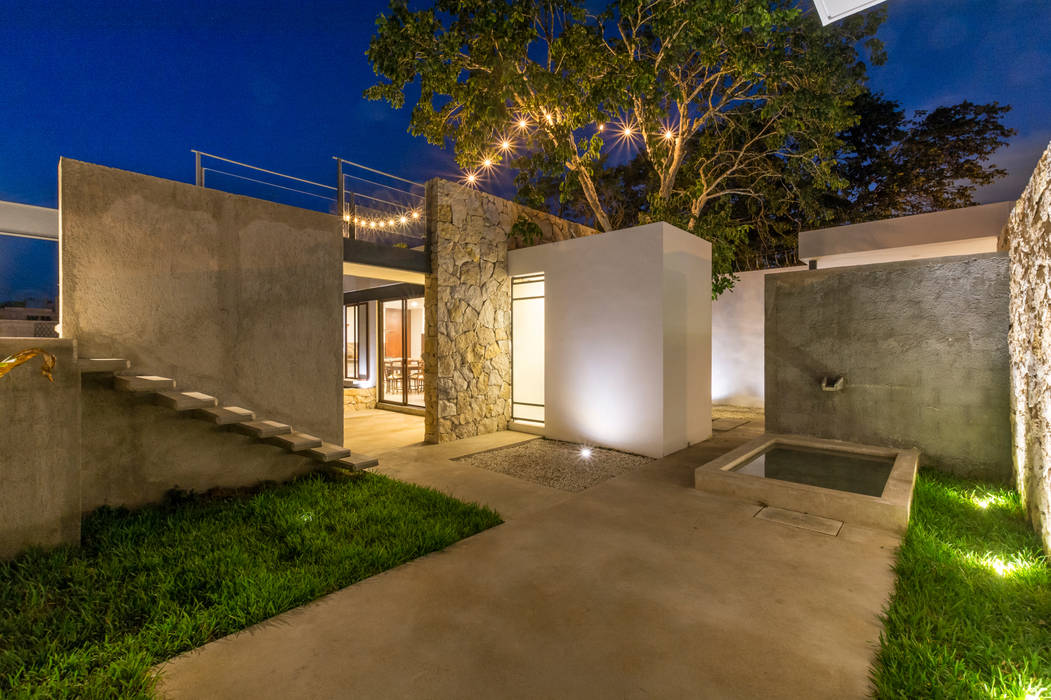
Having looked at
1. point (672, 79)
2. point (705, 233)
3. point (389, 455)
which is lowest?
point (389, 455)

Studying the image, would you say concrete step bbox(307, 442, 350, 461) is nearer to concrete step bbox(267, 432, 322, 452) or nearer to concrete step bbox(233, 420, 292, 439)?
concrete step bbox(267, 432, 322, 452)

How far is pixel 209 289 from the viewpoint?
431 cm

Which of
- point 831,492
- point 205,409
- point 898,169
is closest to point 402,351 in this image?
point 205,409

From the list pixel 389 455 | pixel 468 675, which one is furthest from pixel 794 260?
pixel 468 675

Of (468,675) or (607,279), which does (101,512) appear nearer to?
(468,675)

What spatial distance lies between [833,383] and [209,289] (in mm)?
7090

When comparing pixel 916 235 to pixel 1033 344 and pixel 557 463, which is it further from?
pixel 557 463

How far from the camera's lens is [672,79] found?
344 inches

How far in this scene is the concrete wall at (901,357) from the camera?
485 cm

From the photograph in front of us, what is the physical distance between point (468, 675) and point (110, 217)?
449 cm

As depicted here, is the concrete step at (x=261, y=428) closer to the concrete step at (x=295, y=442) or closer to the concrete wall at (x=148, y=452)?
the concrete step at (x=295, y=442)

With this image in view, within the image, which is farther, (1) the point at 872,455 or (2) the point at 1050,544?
(1) the point at 872,455

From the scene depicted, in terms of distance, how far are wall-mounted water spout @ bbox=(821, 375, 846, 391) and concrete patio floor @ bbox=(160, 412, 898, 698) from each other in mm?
2618

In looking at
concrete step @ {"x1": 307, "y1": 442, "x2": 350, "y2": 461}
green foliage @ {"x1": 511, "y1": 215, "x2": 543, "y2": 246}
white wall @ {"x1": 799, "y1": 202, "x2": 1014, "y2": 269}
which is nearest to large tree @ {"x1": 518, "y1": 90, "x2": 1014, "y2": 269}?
white wall @ {"x1": 799, "y1": 202, "x2": 1014, "y2": 269}
